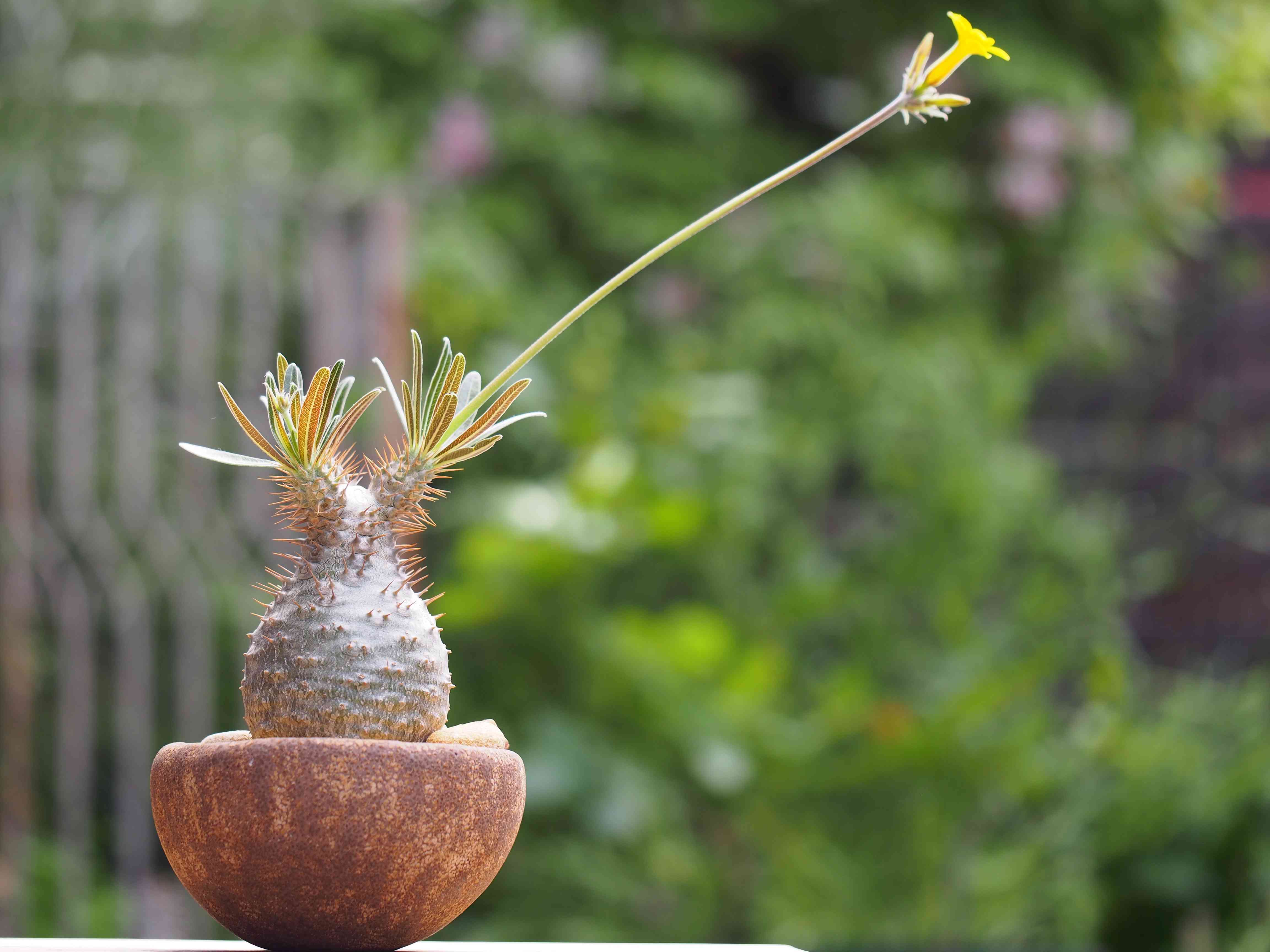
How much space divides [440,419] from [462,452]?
21 mm

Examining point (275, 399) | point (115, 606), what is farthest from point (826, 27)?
point (275, 399)

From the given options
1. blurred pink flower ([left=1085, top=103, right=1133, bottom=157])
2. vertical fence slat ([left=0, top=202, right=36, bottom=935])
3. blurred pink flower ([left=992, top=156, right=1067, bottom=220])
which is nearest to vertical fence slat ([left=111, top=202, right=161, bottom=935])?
vertical fence slat ([left=0, top=202, right=36, bottom=935])

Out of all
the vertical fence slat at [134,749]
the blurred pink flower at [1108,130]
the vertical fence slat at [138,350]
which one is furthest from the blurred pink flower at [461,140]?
the blurred pink flower at [1108,130]

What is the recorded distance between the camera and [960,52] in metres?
0.62

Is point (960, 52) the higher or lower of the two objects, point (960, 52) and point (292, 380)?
the higher

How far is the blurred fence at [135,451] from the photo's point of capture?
2254 millimetres

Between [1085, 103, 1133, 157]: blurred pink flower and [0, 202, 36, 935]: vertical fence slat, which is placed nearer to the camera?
[0, 202, 36, 935]: vertical fence slat

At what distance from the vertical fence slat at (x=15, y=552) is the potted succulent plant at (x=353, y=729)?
5.68 feet

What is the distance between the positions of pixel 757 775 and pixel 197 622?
0.99 m

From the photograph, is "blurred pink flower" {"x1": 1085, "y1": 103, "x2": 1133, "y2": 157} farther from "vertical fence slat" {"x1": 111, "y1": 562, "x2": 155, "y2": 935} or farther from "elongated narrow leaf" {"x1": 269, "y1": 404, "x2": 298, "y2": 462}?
"elongated narrow leaf" {"x1": 269, "y1": 404, "x2": 298, "y2": 462}

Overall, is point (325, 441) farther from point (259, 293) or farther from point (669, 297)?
point (669, 297)

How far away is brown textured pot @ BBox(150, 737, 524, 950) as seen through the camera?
0.62 m

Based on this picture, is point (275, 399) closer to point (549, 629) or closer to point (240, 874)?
point (240, 874)

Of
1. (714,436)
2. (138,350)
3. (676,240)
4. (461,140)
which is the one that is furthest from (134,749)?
(676,240)
